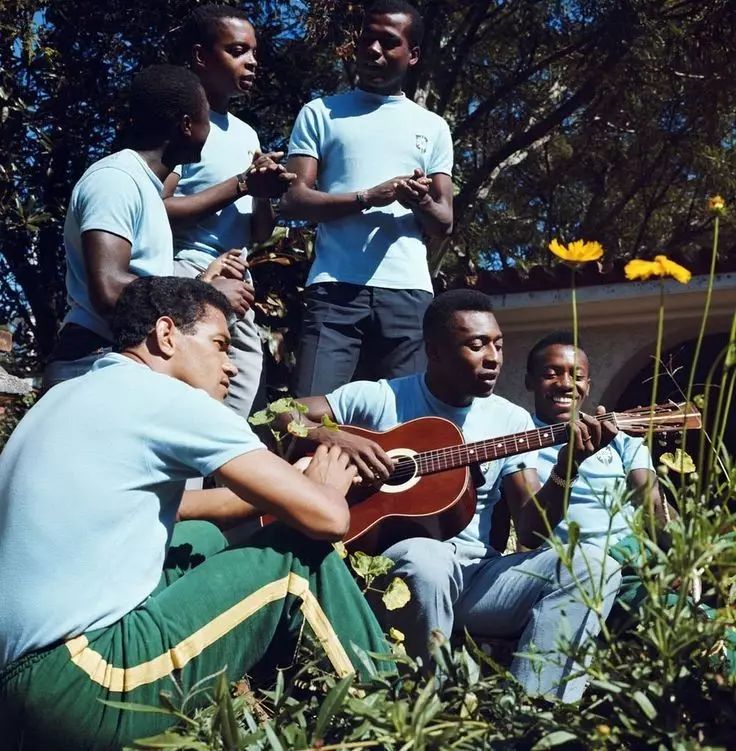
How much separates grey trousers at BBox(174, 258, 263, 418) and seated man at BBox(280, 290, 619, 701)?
0.33m

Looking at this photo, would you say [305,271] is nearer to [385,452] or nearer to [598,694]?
[385,452]

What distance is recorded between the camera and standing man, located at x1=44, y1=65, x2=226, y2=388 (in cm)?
379

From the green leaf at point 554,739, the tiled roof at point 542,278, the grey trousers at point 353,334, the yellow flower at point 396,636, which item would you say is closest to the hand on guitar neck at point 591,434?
the yellow flower at point 396,636

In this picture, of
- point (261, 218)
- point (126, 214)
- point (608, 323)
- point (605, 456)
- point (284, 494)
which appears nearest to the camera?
point (284, 494)

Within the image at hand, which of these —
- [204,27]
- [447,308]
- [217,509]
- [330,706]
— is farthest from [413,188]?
[330,706]

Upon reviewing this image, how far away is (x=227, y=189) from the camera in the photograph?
14.3ft

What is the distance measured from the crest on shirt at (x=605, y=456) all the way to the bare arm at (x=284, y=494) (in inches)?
68.9

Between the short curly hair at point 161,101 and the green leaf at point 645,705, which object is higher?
the short curly hair at point 161,101

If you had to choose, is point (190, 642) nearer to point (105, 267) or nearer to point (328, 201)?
point (105, 267)

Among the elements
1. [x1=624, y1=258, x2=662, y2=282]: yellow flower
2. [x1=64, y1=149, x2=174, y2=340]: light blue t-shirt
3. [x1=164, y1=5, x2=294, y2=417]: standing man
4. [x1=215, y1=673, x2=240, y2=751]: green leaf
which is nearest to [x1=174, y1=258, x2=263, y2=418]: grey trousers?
[x1=164, y1=5, x2=294, y2=417]: standing man

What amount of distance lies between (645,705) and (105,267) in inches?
92.8

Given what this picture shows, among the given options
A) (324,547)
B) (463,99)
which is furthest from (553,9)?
(324,547)

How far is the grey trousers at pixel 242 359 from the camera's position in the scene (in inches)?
175

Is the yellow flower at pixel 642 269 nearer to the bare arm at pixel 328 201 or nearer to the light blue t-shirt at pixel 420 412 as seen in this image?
the light blue t-shirt at pixel 420 412
